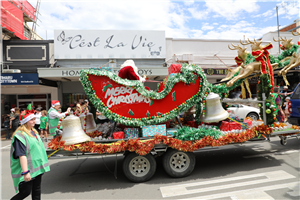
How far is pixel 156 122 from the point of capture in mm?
4531

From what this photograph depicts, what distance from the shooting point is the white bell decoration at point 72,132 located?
412 cm

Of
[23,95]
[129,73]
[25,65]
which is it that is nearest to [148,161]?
[129,73]

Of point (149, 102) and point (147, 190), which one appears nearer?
point (147, 190)

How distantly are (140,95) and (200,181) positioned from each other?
2.40 m

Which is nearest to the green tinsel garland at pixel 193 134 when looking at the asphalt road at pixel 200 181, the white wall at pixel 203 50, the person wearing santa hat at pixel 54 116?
the asphalt road at pixel 200 181

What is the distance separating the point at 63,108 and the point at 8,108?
4401 mm

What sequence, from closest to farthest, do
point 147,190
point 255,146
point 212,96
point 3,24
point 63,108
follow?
point 147,190 → point 212,96 → point 255,146 → point 3,24 → point 63,108

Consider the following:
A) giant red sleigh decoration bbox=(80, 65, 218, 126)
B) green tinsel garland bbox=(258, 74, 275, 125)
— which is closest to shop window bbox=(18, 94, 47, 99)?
giant red sleigh decoration bbox=(80, 65, 218, 126)

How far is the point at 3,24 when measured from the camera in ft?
40.4

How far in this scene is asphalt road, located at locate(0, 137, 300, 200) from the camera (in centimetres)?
379

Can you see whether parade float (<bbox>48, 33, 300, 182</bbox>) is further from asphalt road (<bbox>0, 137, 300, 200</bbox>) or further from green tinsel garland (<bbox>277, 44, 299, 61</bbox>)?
green tinsel garland (<bbox>277, 44, 299, 61</bbox>)

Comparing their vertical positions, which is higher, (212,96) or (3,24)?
(3,24)

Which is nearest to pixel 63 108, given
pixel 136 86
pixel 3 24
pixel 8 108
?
pixel 8 108

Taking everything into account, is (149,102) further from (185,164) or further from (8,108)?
(8,108)
